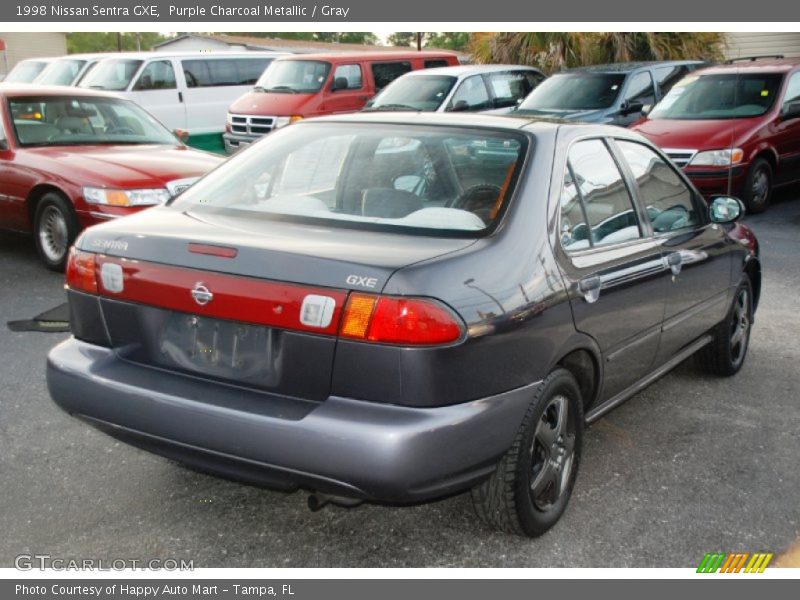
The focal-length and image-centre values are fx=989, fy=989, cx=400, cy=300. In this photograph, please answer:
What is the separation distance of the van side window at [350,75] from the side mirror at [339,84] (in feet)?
0.07

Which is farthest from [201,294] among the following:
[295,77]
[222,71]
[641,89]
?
[222,71]

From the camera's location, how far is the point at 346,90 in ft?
54.1

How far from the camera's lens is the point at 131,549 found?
3588 millimetres

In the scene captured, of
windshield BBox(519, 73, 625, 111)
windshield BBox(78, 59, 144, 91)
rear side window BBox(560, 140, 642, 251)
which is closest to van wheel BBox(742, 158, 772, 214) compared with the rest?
windshield BBox(519, 73, 625, 111)

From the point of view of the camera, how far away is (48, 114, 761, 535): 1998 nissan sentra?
3111mm

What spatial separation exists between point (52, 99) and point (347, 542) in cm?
682

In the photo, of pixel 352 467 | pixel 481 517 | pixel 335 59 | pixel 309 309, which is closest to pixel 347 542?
pixel 481 517

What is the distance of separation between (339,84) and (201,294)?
13.5 meters

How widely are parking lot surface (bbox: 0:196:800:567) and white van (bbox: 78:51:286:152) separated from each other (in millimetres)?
12104

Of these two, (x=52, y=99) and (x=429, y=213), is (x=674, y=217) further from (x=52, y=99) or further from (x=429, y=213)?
(x=52, y=99)

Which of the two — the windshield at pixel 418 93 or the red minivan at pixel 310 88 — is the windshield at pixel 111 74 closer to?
the red minivan at pixel 310 88

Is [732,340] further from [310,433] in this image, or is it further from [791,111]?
[791,111]

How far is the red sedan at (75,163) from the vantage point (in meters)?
7.88

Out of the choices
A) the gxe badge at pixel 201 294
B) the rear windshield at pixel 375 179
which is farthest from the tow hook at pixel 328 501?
the rear windshield at pixel 375 179
